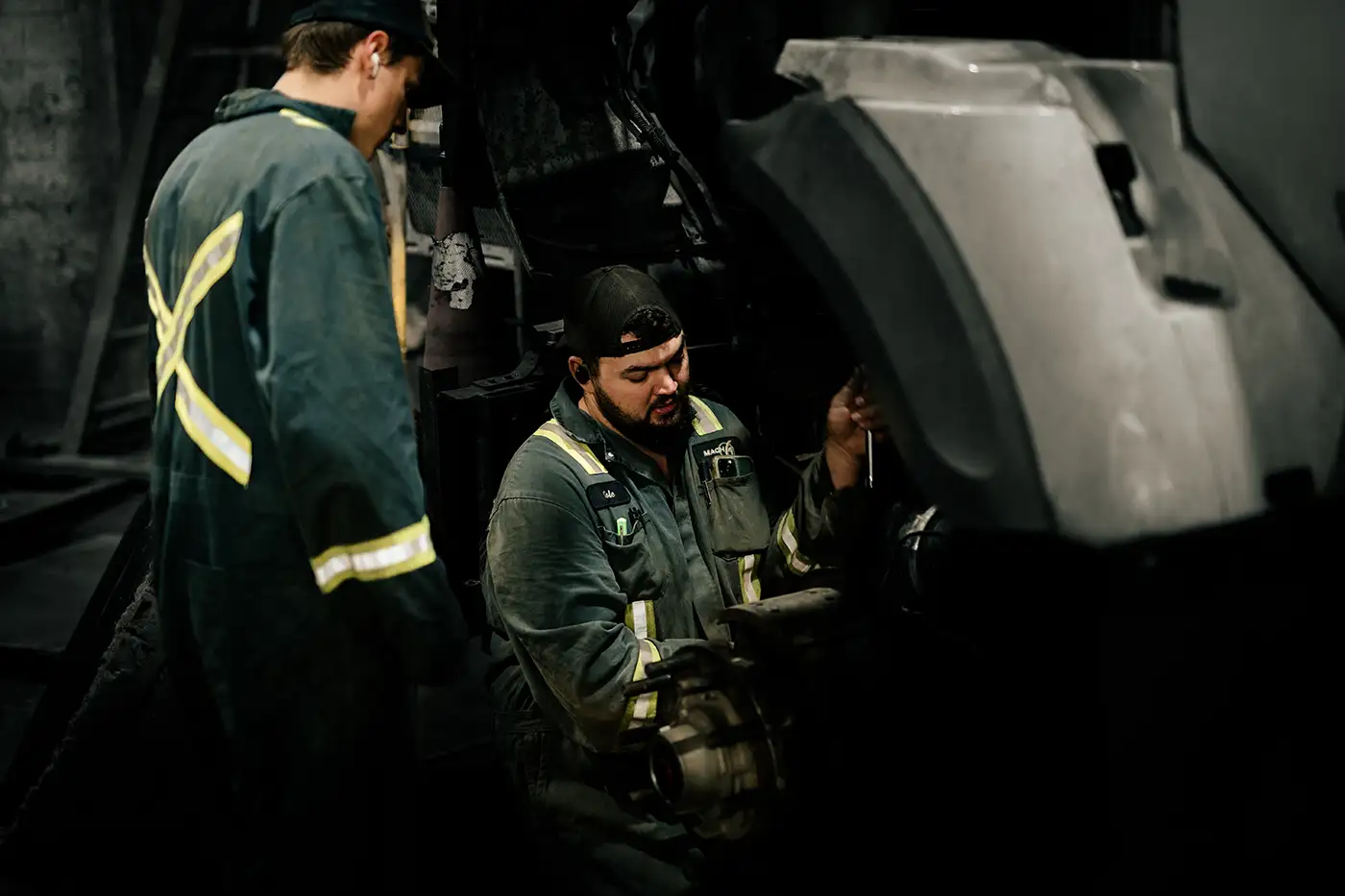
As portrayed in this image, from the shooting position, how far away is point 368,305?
1.75 m

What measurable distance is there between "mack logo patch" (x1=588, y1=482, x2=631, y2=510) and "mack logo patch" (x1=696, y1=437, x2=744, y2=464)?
9.4 inches

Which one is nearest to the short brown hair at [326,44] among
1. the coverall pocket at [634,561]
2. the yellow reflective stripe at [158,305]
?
the yellow reflective stripe at [158,305]

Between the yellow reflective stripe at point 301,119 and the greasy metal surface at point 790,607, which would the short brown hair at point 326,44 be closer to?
the yellow reflective stripe at point 301,119

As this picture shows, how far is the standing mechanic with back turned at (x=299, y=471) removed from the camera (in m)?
1.72

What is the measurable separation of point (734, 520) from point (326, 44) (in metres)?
1.16

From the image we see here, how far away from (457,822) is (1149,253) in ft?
7.30

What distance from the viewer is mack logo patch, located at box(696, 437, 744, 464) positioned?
99.7 inches

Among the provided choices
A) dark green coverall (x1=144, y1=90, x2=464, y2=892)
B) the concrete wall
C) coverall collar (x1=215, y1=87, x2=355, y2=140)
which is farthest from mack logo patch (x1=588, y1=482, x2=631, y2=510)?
the concrete wall

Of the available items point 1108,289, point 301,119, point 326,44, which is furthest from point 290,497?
point 1108,289

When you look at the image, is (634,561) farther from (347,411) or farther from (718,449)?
(347,411)

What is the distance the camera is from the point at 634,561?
2324 millimetres

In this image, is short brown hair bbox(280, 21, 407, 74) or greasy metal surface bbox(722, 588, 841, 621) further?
short brown hair bbox(280, 21, 407, 74)

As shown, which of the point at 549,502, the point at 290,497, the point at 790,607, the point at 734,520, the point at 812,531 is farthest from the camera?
the point at 734,520

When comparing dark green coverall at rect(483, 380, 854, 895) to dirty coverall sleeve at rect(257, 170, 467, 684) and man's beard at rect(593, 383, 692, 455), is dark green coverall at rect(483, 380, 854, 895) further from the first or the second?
dirty coverall sleeve at rect(257, 170, 467, 684)
